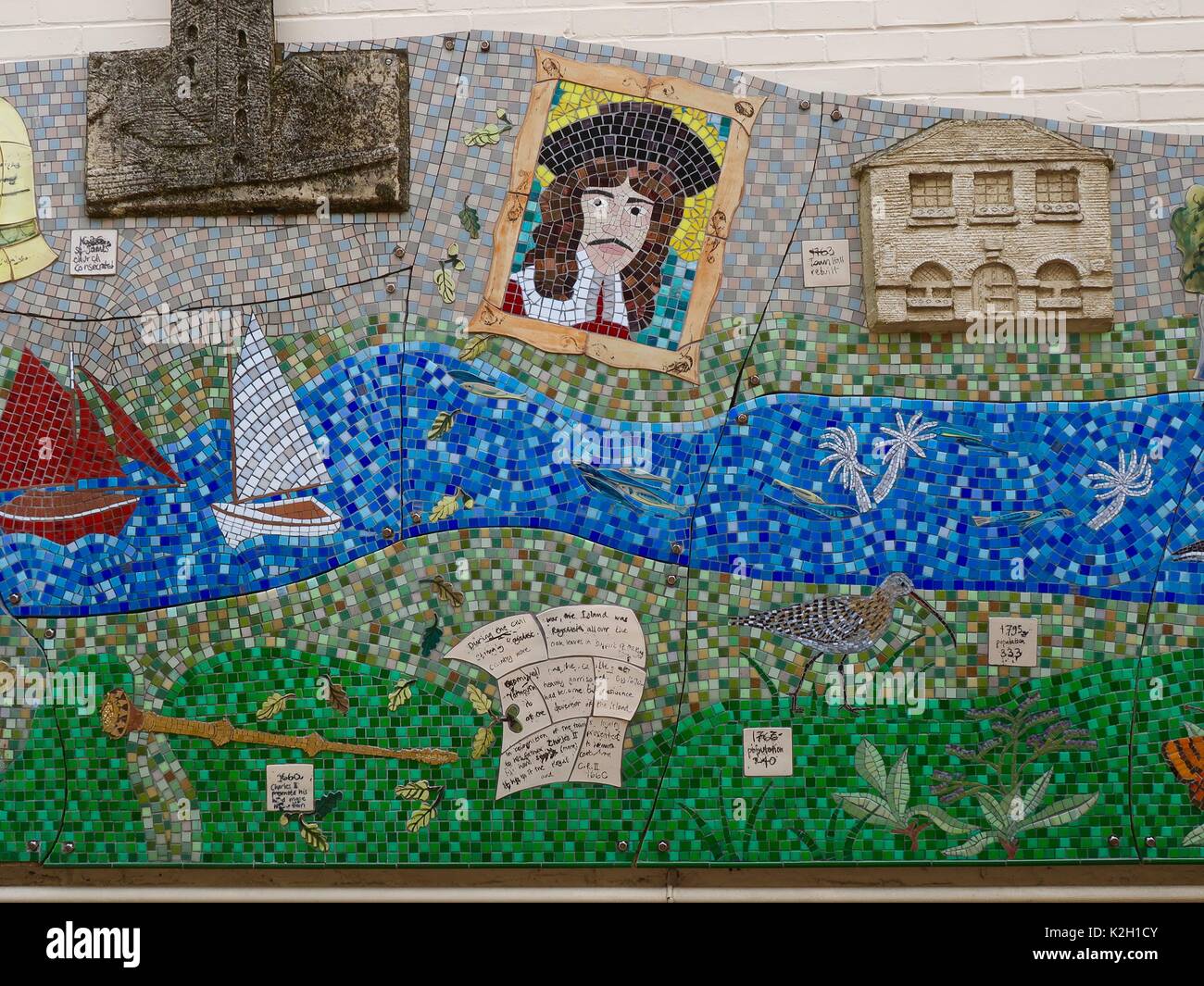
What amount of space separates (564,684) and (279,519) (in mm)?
814

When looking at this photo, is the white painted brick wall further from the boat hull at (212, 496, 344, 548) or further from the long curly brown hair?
the boat hull at (212, 496, 344, 548)

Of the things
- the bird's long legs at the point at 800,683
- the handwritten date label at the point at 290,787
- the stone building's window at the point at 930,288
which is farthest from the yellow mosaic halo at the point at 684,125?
the handwritten date label at the point at 290,787

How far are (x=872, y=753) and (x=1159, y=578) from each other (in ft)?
2.68

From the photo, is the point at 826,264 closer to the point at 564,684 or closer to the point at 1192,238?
the point at 1192,238

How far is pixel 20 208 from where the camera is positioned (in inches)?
108

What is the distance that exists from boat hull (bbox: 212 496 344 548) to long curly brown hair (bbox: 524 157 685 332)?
2.53 ft

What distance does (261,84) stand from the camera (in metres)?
2.69

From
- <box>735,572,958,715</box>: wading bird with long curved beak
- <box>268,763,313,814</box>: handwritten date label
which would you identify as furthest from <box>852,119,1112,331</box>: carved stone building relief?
<box>268,763,313,814</box>: handwritten date label

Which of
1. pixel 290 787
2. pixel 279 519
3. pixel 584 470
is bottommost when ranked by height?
pixel 290 787

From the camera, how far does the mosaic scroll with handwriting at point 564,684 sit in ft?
8.71

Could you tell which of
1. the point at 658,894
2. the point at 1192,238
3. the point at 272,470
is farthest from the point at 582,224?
the point at 658,894

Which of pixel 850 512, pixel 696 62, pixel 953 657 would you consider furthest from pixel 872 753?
pixel 696 62

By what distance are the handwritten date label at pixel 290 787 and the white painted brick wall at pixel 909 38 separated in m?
1.82

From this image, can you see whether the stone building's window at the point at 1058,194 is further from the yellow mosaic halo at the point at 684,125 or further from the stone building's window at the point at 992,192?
the yellow mosaic halo at the point at 684,125
